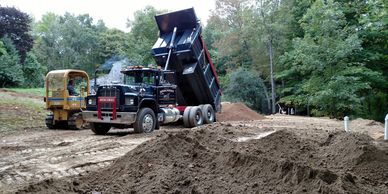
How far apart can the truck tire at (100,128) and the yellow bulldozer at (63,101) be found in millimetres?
1899

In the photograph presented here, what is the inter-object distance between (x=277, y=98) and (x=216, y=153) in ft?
81.5

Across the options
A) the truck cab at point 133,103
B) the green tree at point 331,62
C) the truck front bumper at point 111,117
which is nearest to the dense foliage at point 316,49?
the green tree at point 331,62

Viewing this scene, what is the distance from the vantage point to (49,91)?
12.8m

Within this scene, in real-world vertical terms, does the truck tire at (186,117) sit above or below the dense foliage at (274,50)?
below

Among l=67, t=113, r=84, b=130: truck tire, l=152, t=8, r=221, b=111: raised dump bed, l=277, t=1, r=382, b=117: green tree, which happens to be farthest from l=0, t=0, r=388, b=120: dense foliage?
l=67, t=113, r=84, b=130: truck tire

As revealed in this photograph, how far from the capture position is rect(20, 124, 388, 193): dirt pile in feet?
12.6

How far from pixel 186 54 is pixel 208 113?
266 cm

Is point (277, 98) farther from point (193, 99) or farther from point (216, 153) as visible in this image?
point (216, 153)

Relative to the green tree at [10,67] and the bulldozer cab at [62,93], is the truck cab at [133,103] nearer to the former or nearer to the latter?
the bulldozer cab at [62,93]

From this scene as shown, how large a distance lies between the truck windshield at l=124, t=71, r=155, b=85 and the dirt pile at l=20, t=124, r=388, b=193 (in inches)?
233

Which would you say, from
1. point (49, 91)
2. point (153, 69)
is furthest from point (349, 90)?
point (49, 91)

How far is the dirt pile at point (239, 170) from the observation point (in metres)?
3.85

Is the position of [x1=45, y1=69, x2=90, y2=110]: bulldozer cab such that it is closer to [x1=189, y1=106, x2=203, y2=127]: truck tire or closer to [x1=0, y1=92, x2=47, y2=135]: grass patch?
[x1=0, y1=92, x2=47, y2=135]: grass patch

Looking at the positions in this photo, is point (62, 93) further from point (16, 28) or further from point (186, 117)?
point (16, 28)
